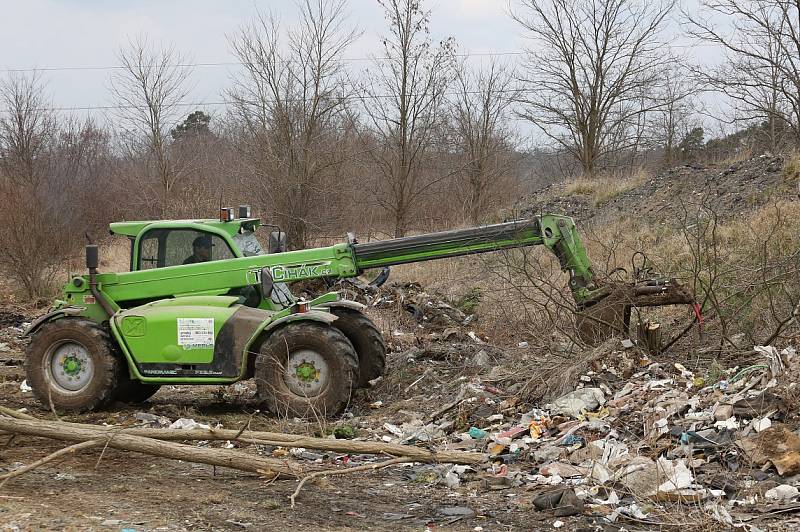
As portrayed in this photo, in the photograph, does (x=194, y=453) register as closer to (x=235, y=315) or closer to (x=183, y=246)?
(x=235, y=315)

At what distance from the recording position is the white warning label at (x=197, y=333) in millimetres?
8391

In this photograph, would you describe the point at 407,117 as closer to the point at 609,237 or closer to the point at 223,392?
the point at 609,237

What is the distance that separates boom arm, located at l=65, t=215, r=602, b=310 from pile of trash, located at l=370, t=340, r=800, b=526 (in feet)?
4.28

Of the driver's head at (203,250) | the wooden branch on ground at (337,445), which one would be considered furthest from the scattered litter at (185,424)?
the driver's head at (203,250)

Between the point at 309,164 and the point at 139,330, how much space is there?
11.0m

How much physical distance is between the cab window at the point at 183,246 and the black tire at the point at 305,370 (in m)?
1.37

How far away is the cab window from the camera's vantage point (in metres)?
9.20

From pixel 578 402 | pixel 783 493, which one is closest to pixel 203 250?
pixel 578 402

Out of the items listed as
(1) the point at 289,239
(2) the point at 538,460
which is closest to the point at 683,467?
(2) the point at 538,460

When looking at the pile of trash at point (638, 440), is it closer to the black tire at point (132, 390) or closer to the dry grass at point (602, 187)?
the black tire at point (132, 390)

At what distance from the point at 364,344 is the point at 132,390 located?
2574 millimetres

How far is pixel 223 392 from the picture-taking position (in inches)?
386

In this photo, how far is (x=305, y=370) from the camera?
27.5 feet

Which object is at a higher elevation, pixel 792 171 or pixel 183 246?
pixel 792 171
